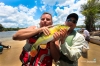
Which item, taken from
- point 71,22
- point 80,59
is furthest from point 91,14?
point 71,22

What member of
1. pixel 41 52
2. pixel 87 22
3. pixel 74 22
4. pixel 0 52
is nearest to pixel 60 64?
pixel 41 52

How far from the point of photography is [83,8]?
45281 millimetres

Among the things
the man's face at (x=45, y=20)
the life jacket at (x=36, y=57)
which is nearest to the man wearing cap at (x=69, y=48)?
the life jacket at (x=36, y=57)

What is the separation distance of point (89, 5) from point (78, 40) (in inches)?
1690

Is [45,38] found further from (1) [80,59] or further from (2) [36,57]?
(1) [80,59]

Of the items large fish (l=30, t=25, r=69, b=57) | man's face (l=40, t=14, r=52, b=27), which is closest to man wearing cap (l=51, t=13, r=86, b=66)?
large fish (l=30, t=25, r=69, b=57)

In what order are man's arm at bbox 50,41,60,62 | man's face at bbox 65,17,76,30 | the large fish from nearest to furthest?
the large fish
man's arm at bbox 50,41,60,62
man's face at bbox 65,17,76,30

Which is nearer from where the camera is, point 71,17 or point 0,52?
point 71,17

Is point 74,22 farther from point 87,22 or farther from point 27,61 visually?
point 87,22

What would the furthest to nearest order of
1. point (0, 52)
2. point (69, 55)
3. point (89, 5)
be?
point (89, 5) → point (0, 52) → point (69, 55)

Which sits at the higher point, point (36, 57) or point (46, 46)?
point (46, 46)

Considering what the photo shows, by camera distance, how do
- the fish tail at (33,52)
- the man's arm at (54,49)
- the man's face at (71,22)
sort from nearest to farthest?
the fish tail at (33,52) < the man's arm at (54,49) < the man's face at (71,22)

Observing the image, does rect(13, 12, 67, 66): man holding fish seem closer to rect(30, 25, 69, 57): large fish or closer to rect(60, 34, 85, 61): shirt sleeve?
rect(30, 25, 69, 57): large fish

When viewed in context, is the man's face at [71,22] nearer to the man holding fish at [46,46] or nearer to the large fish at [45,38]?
the man holding fish at [46,46]
